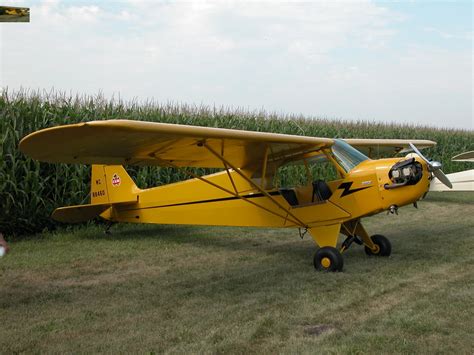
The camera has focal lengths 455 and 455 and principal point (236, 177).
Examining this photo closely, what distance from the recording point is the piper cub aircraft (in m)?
4.99

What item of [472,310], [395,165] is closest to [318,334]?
[472,310]

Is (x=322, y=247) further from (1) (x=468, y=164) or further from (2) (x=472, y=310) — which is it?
(1) (x=468, y=164)

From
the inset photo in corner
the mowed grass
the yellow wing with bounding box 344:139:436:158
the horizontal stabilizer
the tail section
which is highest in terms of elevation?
the inset photo in corner

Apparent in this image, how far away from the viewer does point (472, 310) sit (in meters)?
4.39

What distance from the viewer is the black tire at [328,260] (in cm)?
591

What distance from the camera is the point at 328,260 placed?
5965 millimetres

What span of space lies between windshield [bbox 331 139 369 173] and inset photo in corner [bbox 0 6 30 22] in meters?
4.26

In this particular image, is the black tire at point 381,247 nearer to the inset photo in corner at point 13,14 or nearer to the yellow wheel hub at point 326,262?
the yellow wheel hub at point 326,262

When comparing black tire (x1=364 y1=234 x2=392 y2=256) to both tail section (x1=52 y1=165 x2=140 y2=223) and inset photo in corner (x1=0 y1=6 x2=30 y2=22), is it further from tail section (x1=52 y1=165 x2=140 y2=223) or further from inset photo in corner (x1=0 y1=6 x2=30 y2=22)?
inset photo in corner (x1=0 y1=6 x2=30 y2=22)

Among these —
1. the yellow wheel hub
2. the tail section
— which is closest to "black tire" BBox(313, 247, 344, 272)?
the yellow wheel hub

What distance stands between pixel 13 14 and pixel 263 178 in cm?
358

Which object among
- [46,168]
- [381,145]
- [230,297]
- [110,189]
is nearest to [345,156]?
[381,145]

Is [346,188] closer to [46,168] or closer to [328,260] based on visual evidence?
[328,260]

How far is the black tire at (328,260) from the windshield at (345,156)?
4.01 ft
